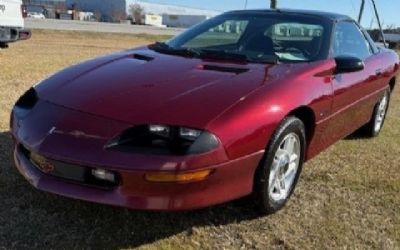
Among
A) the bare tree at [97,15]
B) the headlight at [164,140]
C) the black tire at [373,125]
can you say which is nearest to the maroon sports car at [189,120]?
the headlight at [164,140]

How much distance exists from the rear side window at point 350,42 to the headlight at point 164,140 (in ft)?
6.32

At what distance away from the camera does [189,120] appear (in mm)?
3021

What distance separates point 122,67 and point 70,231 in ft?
4.08

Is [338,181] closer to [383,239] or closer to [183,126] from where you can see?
[383,239]

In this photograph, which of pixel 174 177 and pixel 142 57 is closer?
pixel 174 177

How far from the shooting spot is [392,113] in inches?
316

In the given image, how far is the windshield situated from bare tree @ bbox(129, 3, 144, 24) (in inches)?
3163

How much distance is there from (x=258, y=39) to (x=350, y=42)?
105 centimetres

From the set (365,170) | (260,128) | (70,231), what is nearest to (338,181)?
(365,170)

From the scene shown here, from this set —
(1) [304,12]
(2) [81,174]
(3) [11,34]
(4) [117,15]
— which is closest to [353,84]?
(1) [304,12]

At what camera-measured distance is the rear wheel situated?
5888 mm

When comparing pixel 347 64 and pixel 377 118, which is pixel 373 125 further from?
pixel 347 64

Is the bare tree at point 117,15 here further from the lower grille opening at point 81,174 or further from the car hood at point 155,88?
the lower grille opening at point 81,174

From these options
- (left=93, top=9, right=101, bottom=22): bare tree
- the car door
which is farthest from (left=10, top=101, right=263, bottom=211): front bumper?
(left=93, top=9, right=101, bottom=22): bare tree
